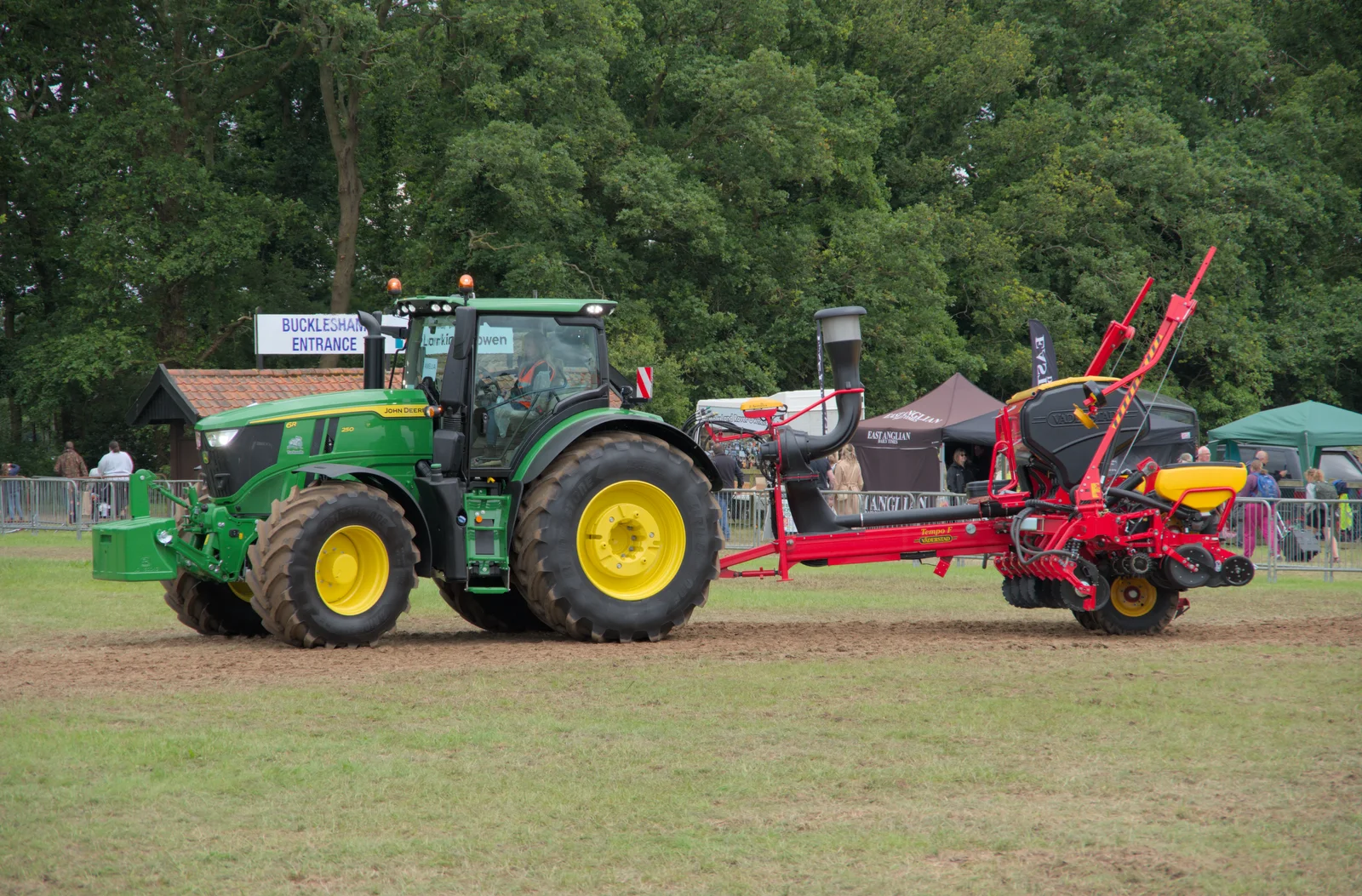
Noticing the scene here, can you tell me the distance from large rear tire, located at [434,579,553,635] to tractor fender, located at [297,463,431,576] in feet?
4.56

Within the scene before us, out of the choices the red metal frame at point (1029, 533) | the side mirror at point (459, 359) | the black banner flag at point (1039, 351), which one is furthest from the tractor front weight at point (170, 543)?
the black banner flag at point (1039, 351)

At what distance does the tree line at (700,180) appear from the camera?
104ft

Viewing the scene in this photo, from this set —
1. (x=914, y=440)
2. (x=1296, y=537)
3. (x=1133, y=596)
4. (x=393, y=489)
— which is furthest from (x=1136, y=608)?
(x=914, y=440)

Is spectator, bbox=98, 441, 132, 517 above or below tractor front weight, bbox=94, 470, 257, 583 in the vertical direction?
above

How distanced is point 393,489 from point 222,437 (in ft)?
4.34

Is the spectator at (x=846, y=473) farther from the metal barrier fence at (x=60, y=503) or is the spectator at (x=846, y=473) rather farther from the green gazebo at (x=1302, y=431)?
the metal barrier fence at (x=60, y=503)

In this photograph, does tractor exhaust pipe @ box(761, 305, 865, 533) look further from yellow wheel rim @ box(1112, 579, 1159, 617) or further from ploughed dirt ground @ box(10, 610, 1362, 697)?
yellow wheel rim @ box(1112, 579, 1159, 617)

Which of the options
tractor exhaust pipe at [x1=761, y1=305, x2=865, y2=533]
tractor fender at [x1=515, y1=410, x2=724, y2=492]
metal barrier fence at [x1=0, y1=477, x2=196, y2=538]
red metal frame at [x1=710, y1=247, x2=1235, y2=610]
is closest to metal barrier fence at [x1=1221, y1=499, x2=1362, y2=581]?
red metal frame at [x1=710, y1=247, x2=1235, y2=610]

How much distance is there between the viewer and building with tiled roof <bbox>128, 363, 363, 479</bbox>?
27906 millimetres

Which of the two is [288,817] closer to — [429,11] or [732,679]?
[732,679]

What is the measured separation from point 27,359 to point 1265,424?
28.2m

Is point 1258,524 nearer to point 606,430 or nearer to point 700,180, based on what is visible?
point 606,430

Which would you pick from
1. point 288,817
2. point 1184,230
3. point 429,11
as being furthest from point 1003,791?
point 1184,230

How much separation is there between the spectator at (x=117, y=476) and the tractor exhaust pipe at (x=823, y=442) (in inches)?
645
